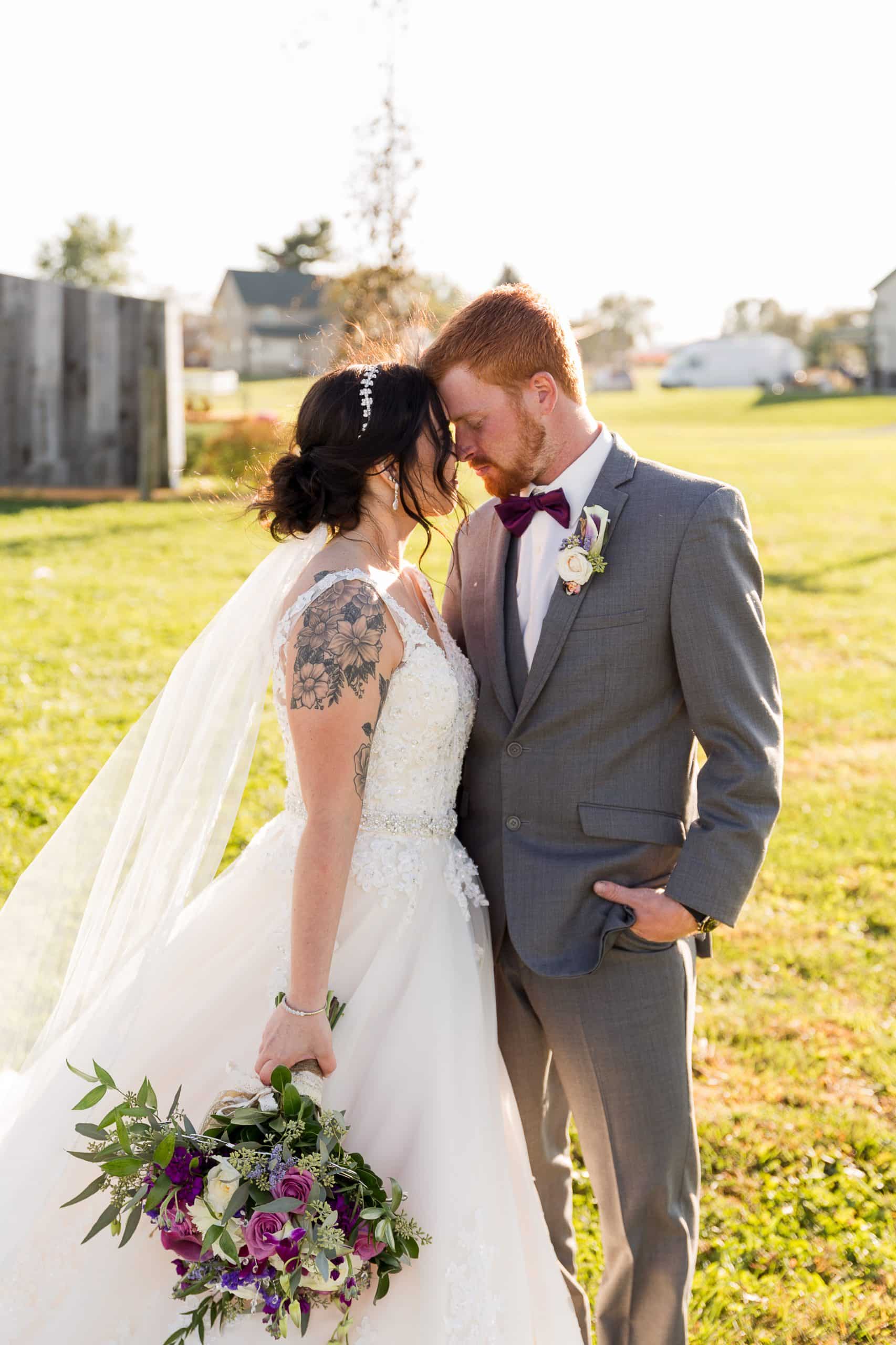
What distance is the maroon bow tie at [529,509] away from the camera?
281 cm

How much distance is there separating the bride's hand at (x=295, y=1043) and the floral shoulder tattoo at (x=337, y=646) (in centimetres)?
66

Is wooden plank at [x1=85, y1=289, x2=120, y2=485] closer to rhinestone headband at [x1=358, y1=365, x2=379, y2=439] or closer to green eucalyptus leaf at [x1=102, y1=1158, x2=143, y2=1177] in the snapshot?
rhinestone headband at [x1=358, y1=365, x2=379, y2=439]

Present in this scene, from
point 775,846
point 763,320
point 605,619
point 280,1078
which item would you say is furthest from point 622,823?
point 763,320

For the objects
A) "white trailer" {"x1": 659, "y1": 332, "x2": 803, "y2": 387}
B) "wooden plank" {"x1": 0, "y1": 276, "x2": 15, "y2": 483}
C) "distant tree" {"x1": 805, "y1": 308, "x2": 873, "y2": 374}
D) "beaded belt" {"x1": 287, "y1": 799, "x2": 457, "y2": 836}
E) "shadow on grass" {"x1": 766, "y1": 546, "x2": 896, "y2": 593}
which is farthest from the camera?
"white trailer" {"x1": 659, "y1": 332, "x2": 803, "y2": 387}

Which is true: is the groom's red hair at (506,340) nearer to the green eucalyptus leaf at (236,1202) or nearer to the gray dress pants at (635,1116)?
the gray dress pants at (635,1116)

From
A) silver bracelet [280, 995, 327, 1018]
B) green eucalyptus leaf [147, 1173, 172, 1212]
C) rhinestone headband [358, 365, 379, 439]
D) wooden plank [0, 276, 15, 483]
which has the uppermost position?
wooden plank [0, 276, 15, 483]

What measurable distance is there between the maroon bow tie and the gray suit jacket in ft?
0.35

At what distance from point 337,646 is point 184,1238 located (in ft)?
3.84

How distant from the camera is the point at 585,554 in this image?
8.73 ft

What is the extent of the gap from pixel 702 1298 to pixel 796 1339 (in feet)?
0.87

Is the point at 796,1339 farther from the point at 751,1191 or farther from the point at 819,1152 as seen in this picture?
the point at 819,1152

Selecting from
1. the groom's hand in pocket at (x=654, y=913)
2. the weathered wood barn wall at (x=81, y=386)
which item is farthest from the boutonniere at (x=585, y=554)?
the weathered wood barn wall at (x=81, y=386)

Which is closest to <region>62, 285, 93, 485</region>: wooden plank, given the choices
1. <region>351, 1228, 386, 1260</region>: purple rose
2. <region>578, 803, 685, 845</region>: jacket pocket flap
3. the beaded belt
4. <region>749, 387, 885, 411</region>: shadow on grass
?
the beaded belt

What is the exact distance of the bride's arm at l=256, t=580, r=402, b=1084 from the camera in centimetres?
242
